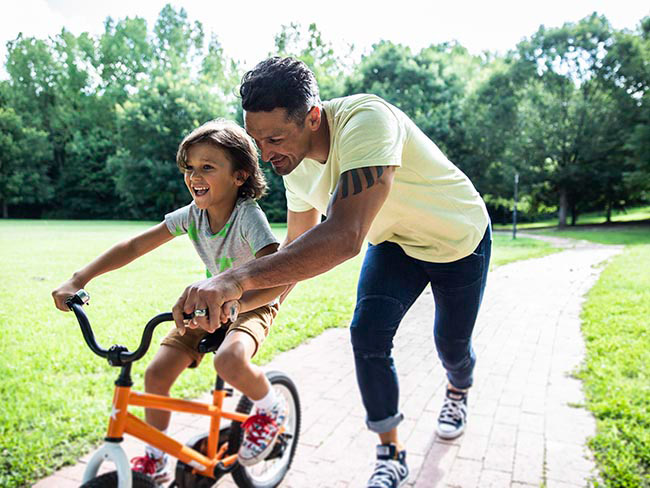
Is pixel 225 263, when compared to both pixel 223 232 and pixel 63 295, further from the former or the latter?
pixel 63 295

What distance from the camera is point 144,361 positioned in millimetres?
4242

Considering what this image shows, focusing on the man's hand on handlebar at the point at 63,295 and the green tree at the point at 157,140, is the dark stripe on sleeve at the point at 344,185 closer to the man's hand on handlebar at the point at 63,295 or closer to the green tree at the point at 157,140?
the man's hand on handlebar at the point at 63,295

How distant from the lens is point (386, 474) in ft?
7.80

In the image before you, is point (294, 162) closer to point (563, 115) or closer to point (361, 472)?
point (361, 472)

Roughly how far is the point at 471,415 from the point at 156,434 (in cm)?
222

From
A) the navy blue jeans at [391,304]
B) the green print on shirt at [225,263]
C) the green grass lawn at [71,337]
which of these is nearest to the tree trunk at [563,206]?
the green grass lawn at [71,337]

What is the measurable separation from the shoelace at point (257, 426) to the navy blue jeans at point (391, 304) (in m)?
0.45

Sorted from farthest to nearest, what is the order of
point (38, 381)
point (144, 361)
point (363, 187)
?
point (144, 361)
point (38, 381)
point (363, 187)

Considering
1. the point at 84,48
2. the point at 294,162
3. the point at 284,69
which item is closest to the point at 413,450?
the point at 294,162

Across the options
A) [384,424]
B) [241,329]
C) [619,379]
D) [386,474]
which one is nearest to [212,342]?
[241,329]

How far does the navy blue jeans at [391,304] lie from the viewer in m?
2.29

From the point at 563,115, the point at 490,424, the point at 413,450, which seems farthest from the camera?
the point at 563,115

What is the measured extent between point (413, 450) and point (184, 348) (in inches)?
59.4

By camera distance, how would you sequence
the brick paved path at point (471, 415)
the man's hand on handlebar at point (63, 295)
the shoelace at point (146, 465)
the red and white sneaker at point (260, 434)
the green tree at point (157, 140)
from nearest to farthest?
the man's hand on handlebar at point (63, 295)
the shoelace at point (146, 465)
the red and white sneaker at point (260, 434)
the brick paved path at point (471, 415)
the green tree at point (157, 140)
